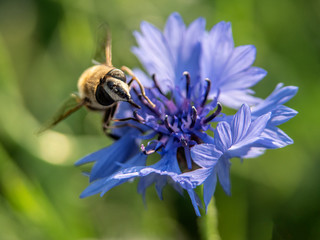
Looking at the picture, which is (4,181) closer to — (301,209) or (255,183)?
(255,183)

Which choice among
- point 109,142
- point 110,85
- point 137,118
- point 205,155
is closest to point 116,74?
point 110,85

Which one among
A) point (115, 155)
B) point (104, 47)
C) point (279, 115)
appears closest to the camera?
point (279, 115)

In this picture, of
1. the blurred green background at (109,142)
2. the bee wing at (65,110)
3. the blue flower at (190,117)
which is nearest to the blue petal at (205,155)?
the blue flower at (190,117)

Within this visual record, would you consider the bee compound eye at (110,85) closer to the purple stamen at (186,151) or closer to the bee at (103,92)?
the bee at (103,92)

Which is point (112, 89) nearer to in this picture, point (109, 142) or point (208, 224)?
point (208, 224)

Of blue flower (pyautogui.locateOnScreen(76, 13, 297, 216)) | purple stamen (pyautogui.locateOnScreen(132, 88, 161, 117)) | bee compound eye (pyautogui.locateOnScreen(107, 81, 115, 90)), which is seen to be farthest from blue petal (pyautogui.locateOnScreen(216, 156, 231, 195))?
bee compound eye (pyautogui.locateOnScreen(107, 81, 115, 90))

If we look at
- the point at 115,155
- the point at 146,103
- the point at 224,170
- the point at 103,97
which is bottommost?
the point at 224,170

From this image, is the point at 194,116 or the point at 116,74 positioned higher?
the point at 116,74

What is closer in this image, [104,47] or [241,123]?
[241,123]
